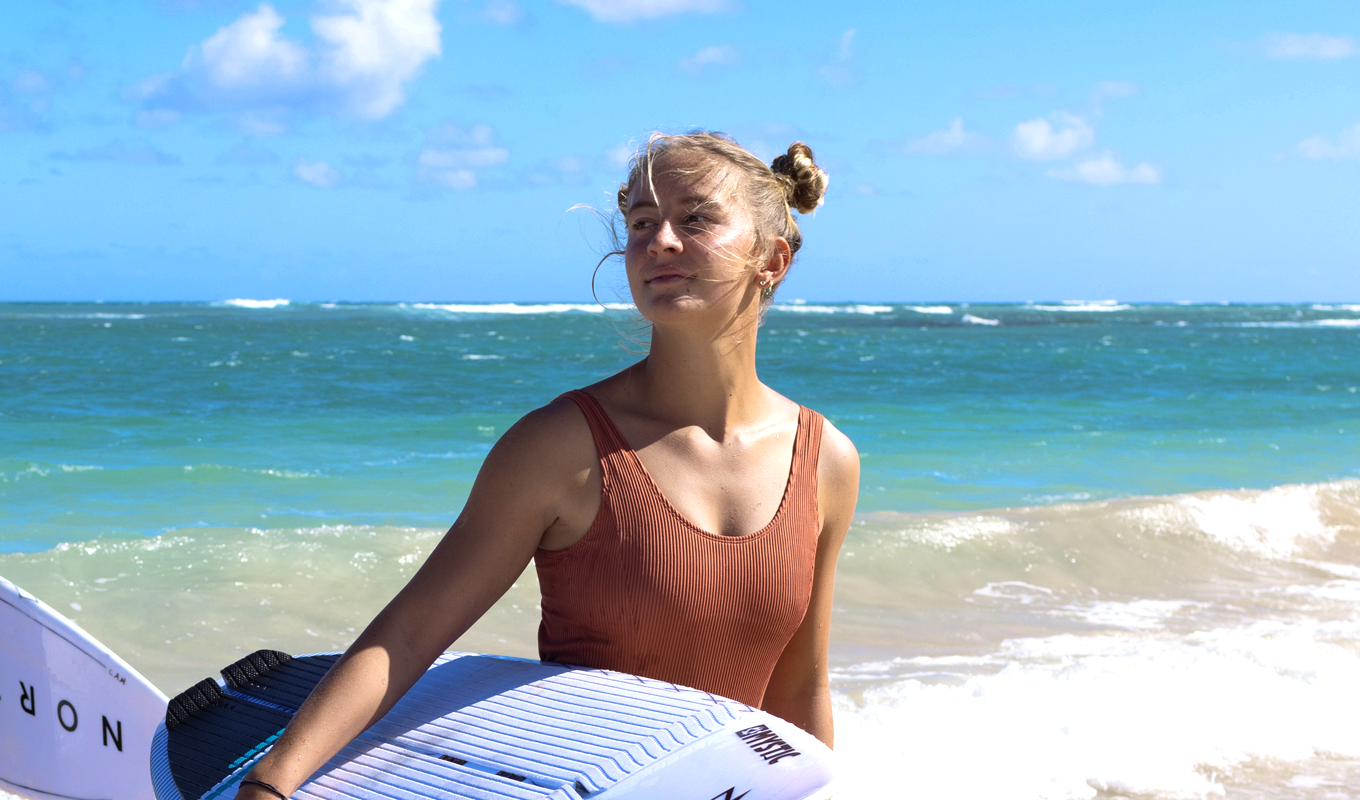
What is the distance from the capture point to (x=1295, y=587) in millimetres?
5883

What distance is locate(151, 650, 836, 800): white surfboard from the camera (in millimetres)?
1351

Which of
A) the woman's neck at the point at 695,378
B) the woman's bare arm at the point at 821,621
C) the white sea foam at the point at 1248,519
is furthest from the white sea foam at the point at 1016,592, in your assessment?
the woman's neck at the point at 695,378

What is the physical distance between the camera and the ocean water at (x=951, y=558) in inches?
137

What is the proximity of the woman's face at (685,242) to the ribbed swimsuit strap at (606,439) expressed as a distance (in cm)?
15

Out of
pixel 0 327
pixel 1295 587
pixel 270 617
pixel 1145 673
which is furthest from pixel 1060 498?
pixel 0 327

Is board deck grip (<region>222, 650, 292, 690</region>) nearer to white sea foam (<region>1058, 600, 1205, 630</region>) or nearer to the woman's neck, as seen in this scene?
the woman's neck

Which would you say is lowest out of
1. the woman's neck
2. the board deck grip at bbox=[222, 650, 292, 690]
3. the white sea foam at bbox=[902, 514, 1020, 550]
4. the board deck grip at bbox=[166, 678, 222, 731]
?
the white sea foam at bbox=[902, 514, 1020, 550]

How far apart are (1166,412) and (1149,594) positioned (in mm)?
10909

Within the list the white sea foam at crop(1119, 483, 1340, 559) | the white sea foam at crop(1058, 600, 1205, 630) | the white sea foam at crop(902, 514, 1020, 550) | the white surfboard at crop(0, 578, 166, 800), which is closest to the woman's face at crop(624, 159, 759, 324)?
the white surfboard at crop(0, 578, 166, 800)

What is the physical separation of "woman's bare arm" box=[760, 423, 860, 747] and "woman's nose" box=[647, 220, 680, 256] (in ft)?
1.14

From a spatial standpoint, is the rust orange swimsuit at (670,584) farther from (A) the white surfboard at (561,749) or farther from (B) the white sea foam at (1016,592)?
(B) the white sea foam at (1016,592)

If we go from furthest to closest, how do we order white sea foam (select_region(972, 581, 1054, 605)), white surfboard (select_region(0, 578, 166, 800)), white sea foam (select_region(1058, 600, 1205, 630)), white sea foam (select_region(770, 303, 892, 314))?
1. white sea foam (select_region(770, 303, 892, 314))
2. white sea foam (select_region(972, 581, 1054, 605))
3. white sea foam (select_region(1058, 600, 1205, 630))
4. white surfboard (select_region(0, 578, 166, 800))

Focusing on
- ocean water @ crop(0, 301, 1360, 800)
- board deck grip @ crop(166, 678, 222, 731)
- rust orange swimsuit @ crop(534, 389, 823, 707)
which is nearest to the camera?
rust orange swimsuit @ crop(534, 389, 823, 707)

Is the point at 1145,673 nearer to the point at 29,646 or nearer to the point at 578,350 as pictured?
the point at 29,646
